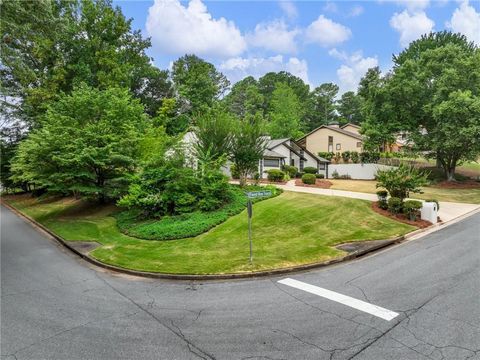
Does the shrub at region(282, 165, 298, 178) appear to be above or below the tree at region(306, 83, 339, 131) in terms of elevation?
below

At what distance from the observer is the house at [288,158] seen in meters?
31.2

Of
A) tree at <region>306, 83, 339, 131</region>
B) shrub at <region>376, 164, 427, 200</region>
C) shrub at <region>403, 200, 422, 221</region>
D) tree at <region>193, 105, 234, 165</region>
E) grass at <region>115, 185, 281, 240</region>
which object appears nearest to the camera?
grass at <region>115, 185, 281, 240</region>

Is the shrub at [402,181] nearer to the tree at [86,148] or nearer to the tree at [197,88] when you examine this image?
the tree at [86,148]

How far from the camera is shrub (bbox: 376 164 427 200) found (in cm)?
1480

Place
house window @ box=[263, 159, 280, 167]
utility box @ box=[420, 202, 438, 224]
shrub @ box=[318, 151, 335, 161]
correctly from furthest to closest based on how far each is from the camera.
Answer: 1. shrub @ box=[318, 151, 335, 161]
2. house window @ box=[263, 159, 280, 167]
3. utility box @ box=[420, 202, 438, 224]

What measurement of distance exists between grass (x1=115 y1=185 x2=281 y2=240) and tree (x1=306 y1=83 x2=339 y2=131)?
54.7m

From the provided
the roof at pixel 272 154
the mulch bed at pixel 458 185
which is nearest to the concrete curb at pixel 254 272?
the mulch bed at pixel 458 185

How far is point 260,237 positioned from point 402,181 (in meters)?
8.32

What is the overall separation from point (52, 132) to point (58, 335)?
640 inches

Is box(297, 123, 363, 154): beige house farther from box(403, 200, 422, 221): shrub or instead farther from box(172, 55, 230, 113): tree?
box(403, 200, 422, 221): shrub

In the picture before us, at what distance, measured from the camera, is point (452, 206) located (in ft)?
58.5

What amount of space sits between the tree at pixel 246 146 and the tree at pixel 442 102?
1499cm

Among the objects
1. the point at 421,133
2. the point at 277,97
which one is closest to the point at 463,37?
the point at 421,133

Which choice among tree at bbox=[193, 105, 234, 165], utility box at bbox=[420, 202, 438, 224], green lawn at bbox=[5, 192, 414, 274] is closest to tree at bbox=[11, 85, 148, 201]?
green lawn at bbox=[5, 192, 414, 274]
